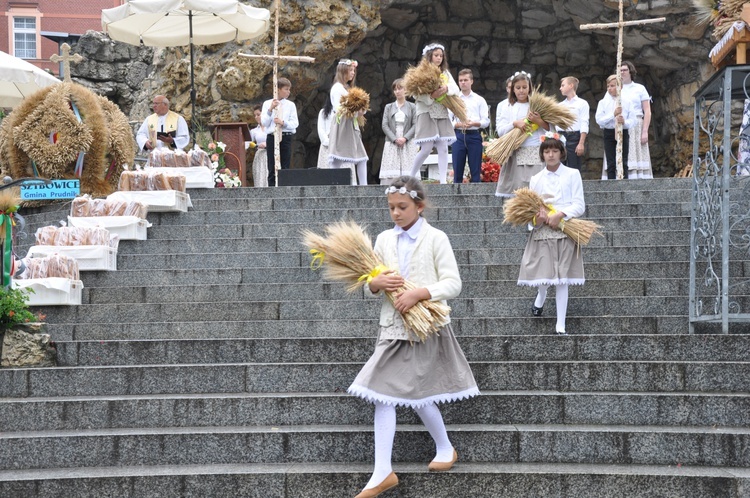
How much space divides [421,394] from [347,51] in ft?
57.1

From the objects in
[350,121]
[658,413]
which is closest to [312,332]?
[658,413]

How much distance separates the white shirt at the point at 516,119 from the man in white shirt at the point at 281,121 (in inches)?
215

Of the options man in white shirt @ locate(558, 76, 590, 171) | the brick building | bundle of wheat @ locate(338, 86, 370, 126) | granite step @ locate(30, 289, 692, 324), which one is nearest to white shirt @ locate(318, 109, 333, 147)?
bundle of wheat @ locate(338, 86, 370, 126)

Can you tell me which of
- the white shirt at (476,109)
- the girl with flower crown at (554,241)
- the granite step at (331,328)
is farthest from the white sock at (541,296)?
the white shirt at (476,109)

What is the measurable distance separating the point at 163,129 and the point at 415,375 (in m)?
10.4

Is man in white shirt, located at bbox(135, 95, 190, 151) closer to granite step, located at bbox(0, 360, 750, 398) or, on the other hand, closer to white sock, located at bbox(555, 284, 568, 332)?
granite step, located at bbox(0, 360, 750, 398)

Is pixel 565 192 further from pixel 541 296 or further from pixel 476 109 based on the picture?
pixel 476 109

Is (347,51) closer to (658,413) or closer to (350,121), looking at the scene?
(350,121)

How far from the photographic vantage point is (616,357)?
7355 mm

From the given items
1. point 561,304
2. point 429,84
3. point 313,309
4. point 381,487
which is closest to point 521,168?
point 429,84

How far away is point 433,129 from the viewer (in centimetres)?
1272

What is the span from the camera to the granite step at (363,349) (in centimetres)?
731

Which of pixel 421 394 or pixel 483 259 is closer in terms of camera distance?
pixel 421 394

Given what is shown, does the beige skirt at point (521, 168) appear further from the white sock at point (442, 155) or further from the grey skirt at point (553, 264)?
the white sock at point (442, 155)
